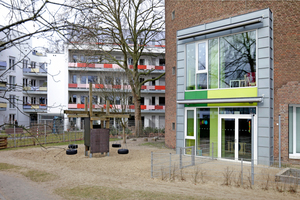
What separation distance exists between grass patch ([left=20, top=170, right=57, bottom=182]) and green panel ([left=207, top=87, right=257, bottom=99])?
8.44 metres

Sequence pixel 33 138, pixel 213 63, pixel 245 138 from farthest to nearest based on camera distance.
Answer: pixel 33 138 < pixel 213 63 < pixel 245 138

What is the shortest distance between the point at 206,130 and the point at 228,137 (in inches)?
53.4

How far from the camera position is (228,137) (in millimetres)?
13508

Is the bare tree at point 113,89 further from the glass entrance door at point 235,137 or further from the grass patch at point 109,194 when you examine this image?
the grass patch at point 109,194

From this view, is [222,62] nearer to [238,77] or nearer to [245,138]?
[238,77]

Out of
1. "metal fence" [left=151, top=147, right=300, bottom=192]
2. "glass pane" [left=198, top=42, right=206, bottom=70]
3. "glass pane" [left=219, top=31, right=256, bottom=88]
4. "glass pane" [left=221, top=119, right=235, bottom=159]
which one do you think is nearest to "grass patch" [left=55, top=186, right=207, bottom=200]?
"metal fence" [left=151, top=147, right=300, bottom=192]

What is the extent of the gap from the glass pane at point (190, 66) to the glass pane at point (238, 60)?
174cm

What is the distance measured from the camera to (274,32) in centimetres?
1266

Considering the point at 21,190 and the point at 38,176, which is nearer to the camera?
the point at 21,190

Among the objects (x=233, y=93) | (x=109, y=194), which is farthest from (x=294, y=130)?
(x=109, y=194)

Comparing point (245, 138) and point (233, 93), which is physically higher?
point (233, 93)

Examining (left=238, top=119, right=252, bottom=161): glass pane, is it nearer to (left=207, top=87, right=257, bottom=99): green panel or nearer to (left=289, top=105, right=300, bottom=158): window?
(left=207, top=87, right=257, bottom=99): green panel

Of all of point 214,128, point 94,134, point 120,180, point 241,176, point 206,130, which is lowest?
point 120,180

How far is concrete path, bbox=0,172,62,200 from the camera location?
25.7 feet
